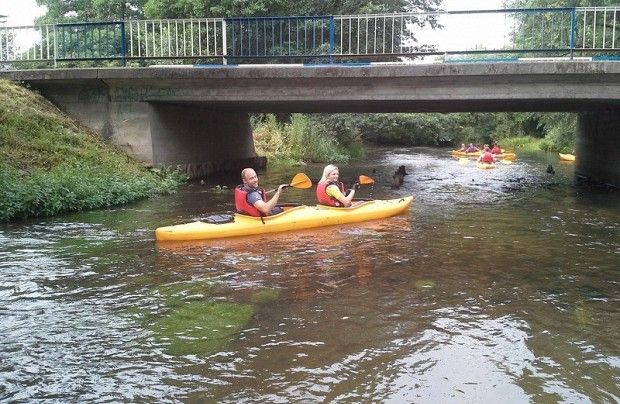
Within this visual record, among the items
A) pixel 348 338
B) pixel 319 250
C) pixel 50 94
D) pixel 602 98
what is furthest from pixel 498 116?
pixel 348 338

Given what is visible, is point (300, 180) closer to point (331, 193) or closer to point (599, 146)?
point (331, 193)

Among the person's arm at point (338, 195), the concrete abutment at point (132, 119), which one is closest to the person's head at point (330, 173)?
the person's arm at point (338, 195)

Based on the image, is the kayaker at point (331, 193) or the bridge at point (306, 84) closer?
the kayaker at point (331, 193)

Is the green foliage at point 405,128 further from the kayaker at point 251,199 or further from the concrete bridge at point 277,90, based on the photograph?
the kayaker at point 251,199

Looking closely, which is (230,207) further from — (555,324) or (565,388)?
(565,388)

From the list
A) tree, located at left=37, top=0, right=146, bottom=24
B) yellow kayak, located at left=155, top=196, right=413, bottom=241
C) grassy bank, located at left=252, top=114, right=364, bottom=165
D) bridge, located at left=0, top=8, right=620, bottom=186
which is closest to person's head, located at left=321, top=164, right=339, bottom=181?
yellow kayak, located at left=155, top=196, right=413, bottom=241

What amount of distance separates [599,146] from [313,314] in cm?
1480

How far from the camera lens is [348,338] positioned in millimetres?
4727

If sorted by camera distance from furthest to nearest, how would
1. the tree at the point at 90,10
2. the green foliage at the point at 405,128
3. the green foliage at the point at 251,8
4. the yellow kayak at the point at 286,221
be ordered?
the green foliage at the point at 405,128 < the tree at the point at 90,10 < the green foliage at the point at 251,8 < the yellow kayak at the point at 286,221

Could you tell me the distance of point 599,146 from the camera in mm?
17188

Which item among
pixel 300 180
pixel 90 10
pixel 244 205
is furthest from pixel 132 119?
pixel 90 10

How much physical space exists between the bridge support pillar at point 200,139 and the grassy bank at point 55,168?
0.86 metres

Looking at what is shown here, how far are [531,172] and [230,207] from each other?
13.2 m

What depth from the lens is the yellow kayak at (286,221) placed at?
8.29m
